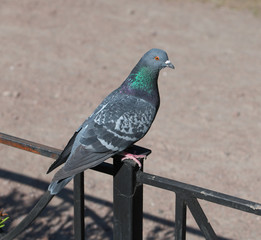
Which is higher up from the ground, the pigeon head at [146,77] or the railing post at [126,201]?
the pigeon head at [146,77]

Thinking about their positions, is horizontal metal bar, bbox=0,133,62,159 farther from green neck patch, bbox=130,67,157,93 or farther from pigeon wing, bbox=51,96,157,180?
green neck patch, bbox=130,67,157,93

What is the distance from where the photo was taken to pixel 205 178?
511 cm

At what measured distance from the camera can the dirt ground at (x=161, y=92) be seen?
4672 mm

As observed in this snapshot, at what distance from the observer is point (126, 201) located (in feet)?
7.87

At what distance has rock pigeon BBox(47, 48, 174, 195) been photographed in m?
2.62

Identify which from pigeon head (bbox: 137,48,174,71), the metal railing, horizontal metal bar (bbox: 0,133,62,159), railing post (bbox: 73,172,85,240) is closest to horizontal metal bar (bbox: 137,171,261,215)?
the metal railing

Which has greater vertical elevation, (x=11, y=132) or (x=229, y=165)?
(x=11, y=132)

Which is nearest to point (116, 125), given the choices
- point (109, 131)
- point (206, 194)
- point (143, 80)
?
point (109, 131)

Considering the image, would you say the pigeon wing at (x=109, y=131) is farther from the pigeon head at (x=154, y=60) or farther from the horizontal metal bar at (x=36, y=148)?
the pigeon head at (x=154, y=60)

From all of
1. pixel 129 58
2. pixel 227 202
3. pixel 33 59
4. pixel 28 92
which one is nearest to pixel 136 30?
pixel 129 58

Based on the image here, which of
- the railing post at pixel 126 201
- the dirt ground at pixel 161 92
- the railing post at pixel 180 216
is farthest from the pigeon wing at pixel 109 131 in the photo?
the dirt ground at pixel 161 92

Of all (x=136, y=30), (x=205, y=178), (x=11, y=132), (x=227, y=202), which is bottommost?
(x=227, y=202)

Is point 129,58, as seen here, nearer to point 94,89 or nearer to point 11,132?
point 94,89

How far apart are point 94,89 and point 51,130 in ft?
3.72
